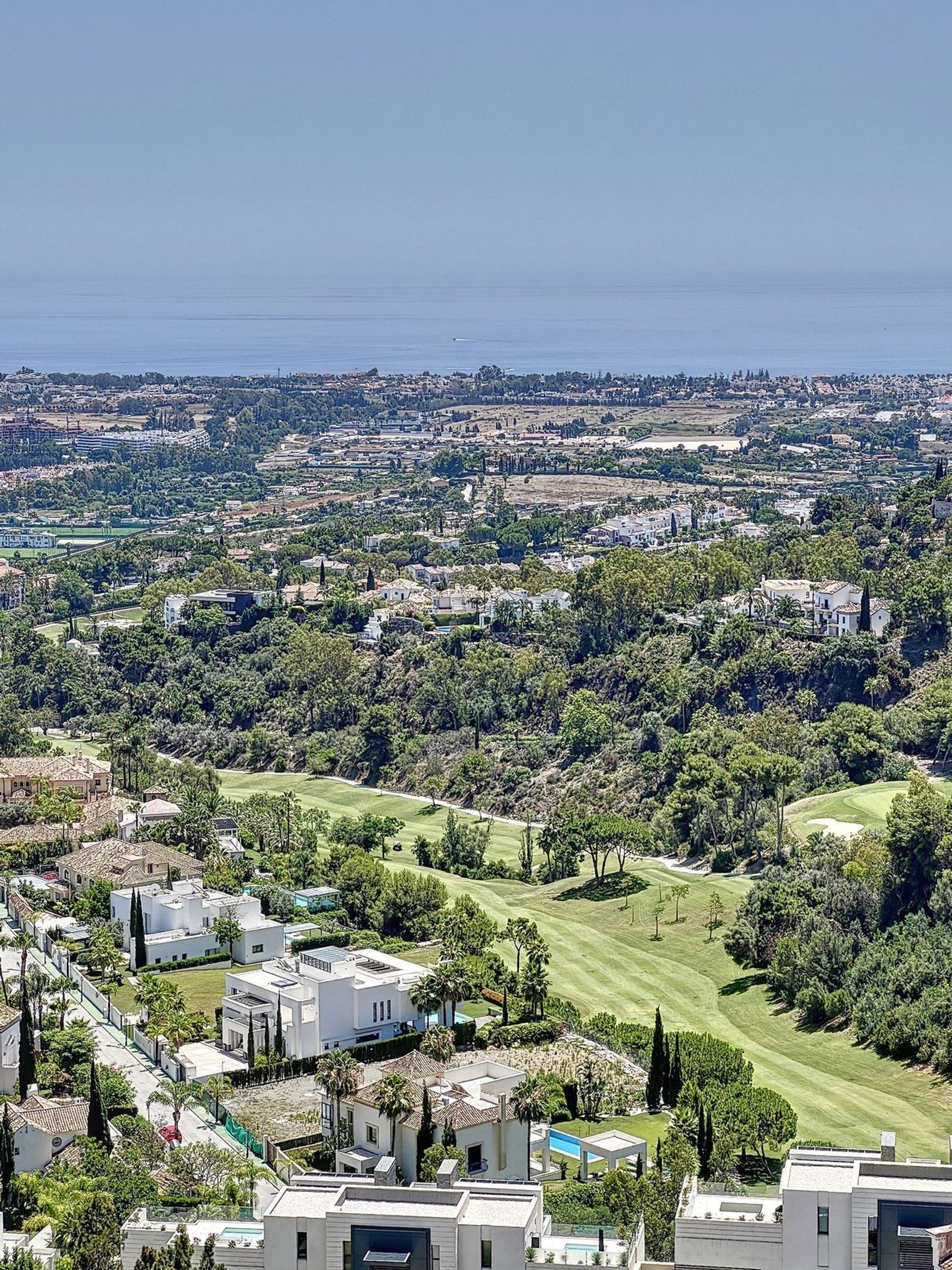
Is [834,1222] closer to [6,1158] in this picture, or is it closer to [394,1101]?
[394,1101]

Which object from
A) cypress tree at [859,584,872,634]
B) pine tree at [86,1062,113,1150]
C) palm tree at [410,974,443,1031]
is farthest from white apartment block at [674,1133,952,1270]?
cypress tree at [859,584,872,634]

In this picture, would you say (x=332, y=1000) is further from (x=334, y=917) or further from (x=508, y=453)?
(x=508, y=453)

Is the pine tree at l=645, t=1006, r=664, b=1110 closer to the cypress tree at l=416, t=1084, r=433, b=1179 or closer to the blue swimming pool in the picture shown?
the blue swimming pool

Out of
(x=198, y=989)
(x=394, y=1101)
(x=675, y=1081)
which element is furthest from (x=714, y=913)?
(x=394, y=1101)

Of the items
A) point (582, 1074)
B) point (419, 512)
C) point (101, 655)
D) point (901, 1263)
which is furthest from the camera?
point (419, 512)

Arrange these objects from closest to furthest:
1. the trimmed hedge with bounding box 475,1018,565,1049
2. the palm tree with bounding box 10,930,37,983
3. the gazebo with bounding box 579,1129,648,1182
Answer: the gazebo with bounding box 579,1129,648,1182 → the trimmed hedge with bounding box 475,1018,565,1049 → the palm tree with bounding box 10,930,37,983

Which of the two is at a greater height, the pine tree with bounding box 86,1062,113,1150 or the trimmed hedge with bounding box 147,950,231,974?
the pine tree with bounding box 86,1062,113,1150

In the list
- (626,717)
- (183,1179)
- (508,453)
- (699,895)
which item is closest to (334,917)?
(699,895)
